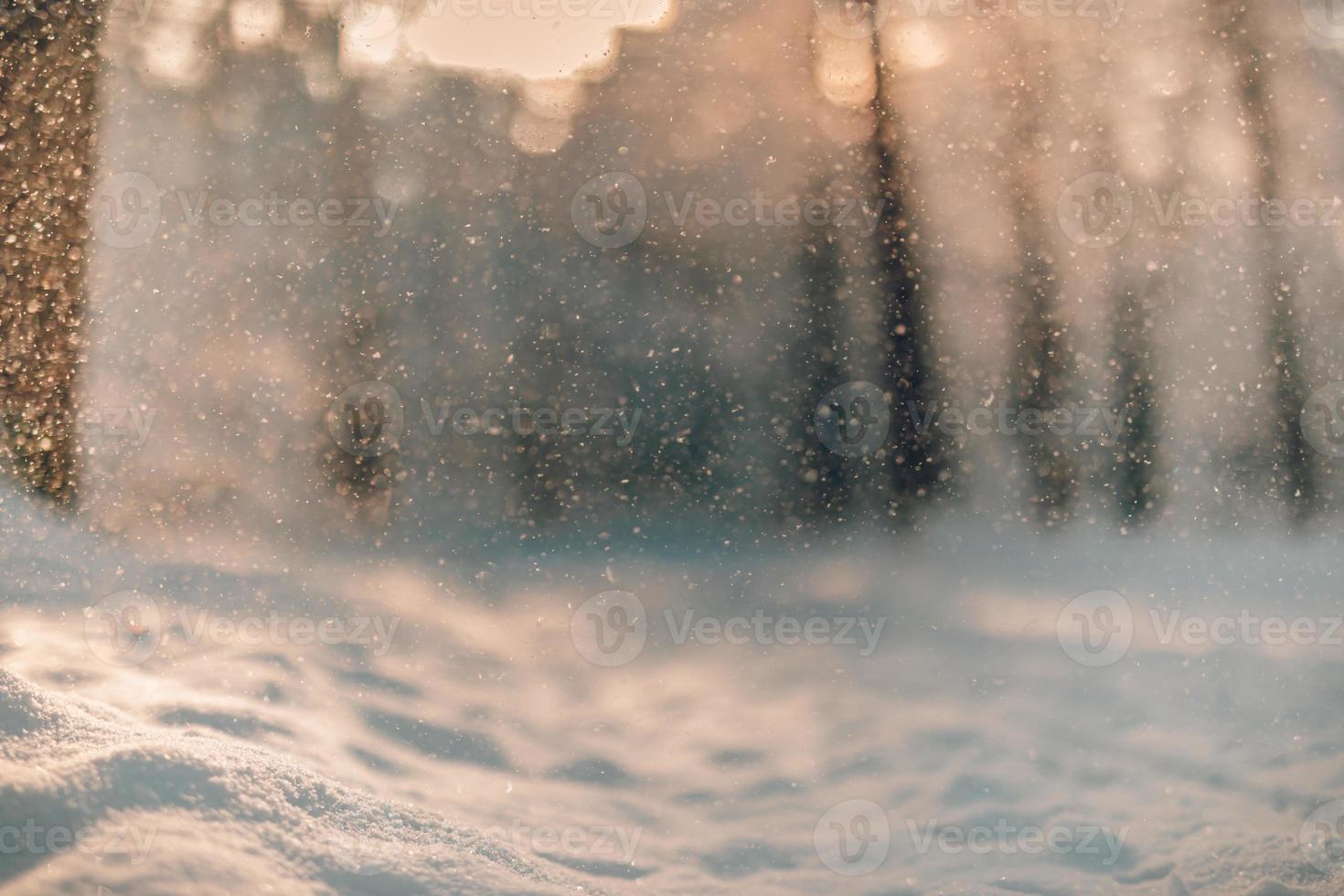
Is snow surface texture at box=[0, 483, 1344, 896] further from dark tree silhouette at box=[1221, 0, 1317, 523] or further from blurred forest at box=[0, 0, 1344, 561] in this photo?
dark tree silhouette at box=[1221, 0, 1317, 523]

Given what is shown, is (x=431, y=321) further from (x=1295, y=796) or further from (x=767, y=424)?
(x=1295, y=796)

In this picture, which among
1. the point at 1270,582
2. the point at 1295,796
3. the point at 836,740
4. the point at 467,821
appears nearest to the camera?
the point at 467,821

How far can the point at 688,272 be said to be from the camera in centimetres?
274

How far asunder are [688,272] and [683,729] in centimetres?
132

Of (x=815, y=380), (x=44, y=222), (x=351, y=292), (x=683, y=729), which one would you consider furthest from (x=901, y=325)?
(x=44, y=222)

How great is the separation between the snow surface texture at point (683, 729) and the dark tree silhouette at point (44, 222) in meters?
0.23

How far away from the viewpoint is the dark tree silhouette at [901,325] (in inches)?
108

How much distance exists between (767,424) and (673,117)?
3.15 feet

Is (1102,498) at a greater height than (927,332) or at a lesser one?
lesser

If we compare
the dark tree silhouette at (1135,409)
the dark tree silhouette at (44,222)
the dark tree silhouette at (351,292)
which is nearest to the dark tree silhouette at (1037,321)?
the dark tree silhouette at (1135,409)

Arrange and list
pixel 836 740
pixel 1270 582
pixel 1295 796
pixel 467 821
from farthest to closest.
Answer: pixel 1270 582 < pixel 836 740 < pixel 1295 796 < pixel 467 821

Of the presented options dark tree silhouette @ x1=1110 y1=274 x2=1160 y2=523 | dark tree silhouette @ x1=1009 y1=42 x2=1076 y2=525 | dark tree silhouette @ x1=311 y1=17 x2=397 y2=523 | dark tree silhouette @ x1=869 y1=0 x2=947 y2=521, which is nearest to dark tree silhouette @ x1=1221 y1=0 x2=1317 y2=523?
dark tree silhouette @ x1=1110 y1=274 x2=1160 y2=523

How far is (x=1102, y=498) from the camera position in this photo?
2770mm

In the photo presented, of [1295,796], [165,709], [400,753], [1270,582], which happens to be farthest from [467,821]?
[1270,582]
